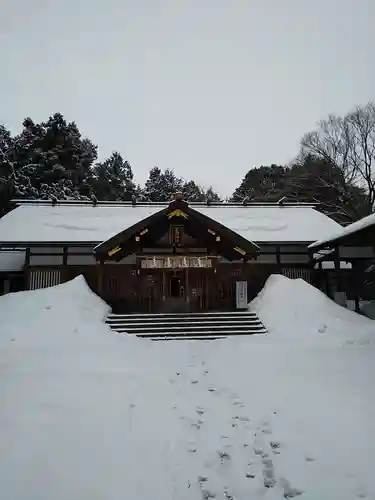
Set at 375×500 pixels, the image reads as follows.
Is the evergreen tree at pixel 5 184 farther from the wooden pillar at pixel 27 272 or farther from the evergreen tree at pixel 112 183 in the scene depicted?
the wooden pillar at pixel 27 272

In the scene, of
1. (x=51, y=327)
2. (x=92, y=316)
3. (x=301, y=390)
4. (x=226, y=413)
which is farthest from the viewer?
(x=92, y=316)

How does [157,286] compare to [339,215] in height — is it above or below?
below

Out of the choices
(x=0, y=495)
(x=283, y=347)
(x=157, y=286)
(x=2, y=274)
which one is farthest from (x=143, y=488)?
(x=2, y=274)

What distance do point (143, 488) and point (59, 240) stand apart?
13380 millimetres

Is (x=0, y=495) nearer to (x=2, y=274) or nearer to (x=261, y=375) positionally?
(x=261, y=375)

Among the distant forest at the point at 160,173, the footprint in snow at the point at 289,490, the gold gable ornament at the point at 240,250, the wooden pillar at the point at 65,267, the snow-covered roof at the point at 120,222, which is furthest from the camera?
the distant forest at the point at 160,173

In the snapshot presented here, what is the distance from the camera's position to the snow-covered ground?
3.29 meters

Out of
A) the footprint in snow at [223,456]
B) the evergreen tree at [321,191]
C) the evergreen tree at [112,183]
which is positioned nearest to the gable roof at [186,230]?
the evergreen tree at [321,191]

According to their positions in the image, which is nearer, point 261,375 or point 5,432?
point 5,432

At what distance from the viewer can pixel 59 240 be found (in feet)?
50.5

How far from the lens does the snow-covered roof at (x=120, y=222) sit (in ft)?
52.9

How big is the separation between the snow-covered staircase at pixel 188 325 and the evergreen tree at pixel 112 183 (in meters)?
24.0

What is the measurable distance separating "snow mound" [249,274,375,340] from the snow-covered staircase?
1.89ft

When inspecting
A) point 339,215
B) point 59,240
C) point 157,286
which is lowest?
point 157,286
